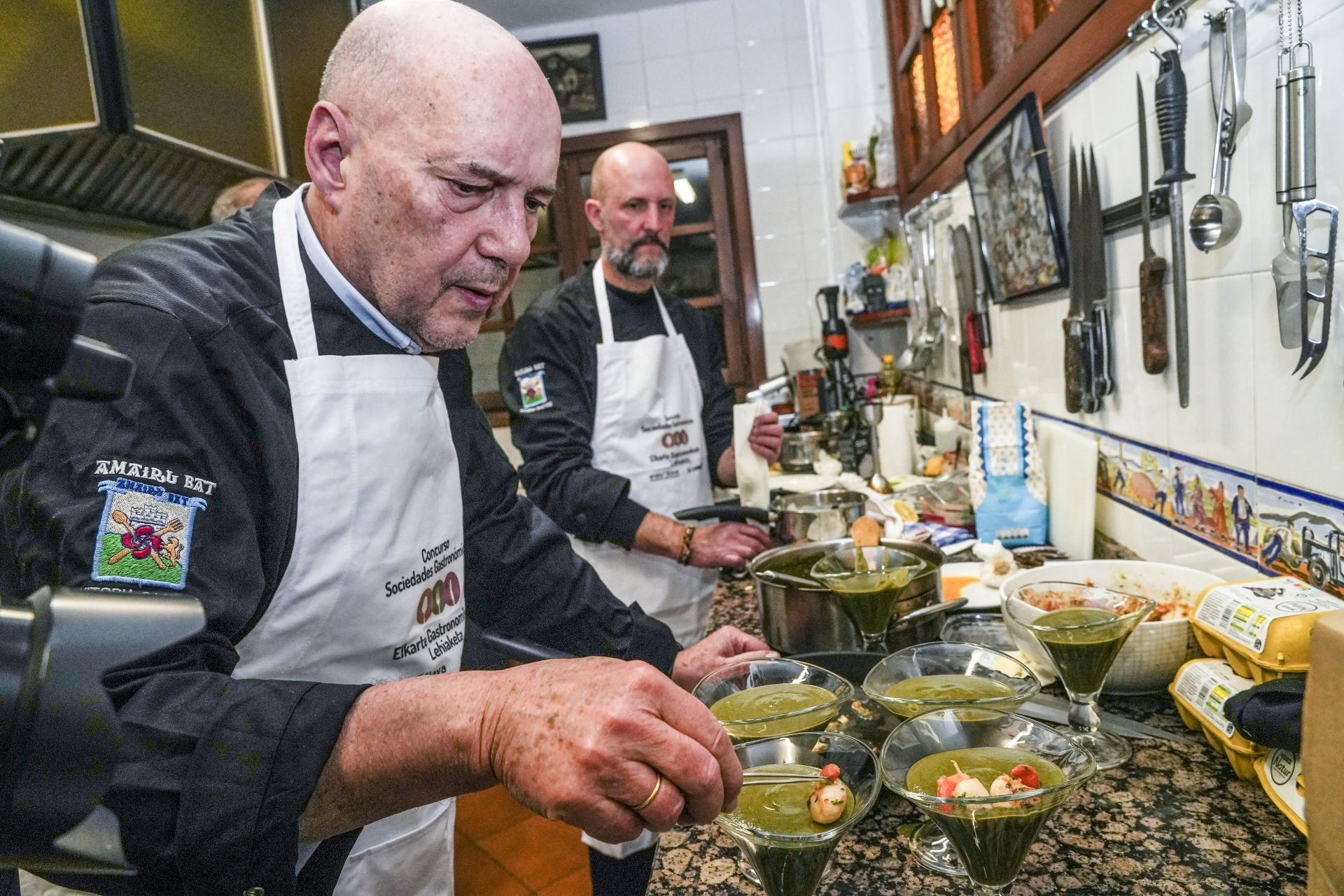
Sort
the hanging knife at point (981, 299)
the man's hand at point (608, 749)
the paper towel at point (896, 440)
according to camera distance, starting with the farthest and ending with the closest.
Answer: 1. the paper towel at point (896, 440)
2. the hanging knife at point (981, 299)
3. the man's hand at point (608, 749)

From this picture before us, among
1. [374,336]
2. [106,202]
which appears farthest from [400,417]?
[106,202]

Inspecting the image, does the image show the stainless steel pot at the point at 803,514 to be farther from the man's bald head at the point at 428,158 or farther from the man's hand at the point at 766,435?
the man's bald head at the point at 428,158

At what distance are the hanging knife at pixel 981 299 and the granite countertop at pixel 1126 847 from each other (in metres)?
1.97

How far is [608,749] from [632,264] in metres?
2.06

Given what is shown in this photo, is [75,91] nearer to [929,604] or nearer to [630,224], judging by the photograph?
[630,224]

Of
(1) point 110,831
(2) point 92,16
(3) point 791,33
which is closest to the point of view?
(1) point 110,831

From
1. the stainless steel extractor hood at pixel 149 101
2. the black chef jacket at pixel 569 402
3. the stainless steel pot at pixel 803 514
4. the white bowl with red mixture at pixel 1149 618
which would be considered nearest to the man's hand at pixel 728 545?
the stainless steel pot at pixel 803 514

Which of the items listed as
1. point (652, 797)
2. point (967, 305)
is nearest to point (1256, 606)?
point (652, 797)

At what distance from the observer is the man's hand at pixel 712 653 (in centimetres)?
136

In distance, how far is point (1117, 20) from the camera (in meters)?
1.58

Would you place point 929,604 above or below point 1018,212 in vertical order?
below

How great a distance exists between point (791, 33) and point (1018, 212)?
3372 millimetres

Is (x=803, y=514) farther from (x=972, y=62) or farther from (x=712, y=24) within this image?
(x=712, y=24)

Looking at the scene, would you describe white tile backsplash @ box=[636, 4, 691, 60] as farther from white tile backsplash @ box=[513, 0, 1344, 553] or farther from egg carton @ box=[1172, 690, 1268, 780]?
egg carton @ box=[1172, 690, 1268, 780]
